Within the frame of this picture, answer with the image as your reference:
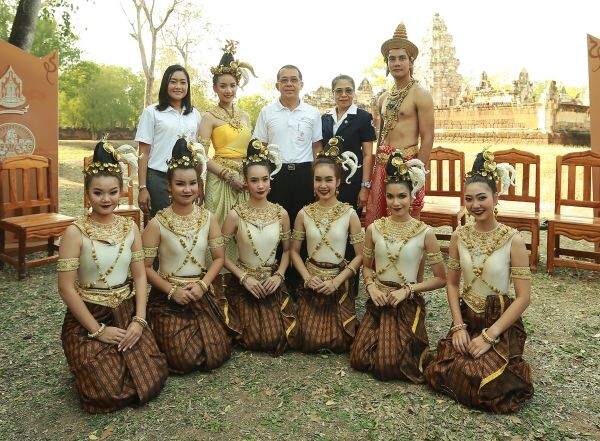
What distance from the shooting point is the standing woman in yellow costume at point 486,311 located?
2844 millimetres

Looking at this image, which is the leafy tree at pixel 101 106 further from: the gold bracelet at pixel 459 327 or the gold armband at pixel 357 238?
the gold bracelet at pixel 459 327

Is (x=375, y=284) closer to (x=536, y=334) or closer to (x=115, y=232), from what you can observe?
(x=536, y=334)

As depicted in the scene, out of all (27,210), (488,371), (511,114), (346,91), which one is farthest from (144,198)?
(511,114)

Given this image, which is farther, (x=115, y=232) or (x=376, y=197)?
(x=376, y=197)

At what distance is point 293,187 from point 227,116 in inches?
31.4

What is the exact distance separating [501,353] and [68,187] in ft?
40.6

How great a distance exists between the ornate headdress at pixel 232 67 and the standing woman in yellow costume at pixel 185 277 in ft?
2.96

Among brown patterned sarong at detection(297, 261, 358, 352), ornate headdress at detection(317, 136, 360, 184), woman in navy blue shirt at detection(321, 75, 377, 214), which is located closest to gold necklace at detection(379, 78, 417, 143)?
woman in navy blue shirt at detection(321, 75, 377, 214)

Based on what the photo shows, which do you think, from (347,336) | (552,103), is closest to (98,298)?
(347,336)

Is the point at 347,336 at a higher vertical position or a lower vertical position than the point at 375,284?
lower

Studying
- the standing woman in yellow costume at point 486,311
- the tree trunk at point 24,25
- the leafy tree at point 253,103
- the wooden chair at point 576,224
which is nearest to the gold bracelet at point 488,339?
the standing woman in yellow costume at point 486,311

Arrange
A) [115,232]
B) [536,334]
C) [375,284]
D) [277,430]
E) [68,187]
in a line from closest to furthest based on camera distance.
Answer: [277,430] → [115,232] → [375,284] → [536,334] → [68,187]

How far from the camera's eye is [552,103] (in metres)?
17.0

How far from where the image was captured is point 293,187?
4.37 m
